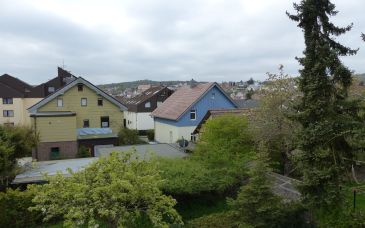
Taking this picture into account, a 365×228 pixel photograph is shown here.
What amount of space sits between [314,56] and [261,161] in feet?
16.2

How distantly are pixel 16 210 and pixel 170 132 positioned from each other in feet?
83.3

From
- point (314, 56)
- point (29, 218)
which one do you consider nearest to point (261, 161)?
point (314, 56)

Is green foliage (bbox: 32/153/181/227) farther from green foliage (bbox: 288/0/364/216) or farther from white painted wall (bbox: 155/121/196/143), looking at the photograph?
white painted wall (bbox: 155/121/196/143)

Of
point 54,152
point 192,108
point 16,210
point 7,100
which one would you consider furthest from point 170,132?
point 7,100

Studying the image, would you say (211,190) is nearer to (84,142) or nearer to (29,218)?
(29,218)

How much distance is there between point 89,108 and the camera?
40.9m

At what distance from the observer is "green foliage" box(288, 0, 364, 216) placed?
14.9 m

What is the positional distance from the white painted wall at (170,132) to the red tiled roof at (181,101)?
1.30m

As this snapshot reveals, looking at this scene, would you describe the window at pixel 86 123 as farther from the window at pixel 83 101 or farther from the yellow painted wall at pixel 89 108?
the window at pixel 83 101

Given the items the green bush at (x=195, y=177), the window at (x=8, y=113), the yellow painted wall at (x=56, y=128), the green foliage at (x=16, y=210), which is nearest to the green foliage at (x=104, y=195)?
the green bush at (x=195, y=177)

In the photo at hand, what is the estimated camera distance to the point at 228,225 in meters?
16.4

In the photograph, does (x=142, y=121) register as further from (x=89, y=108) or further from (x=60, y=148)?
(x=60, y=148)

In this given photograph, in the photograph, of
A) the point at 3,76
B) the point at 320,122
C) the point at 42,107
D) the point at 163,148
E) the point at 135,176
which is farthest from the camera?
the point at 3,76

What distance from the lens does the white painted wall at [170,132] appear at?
41.0 m
